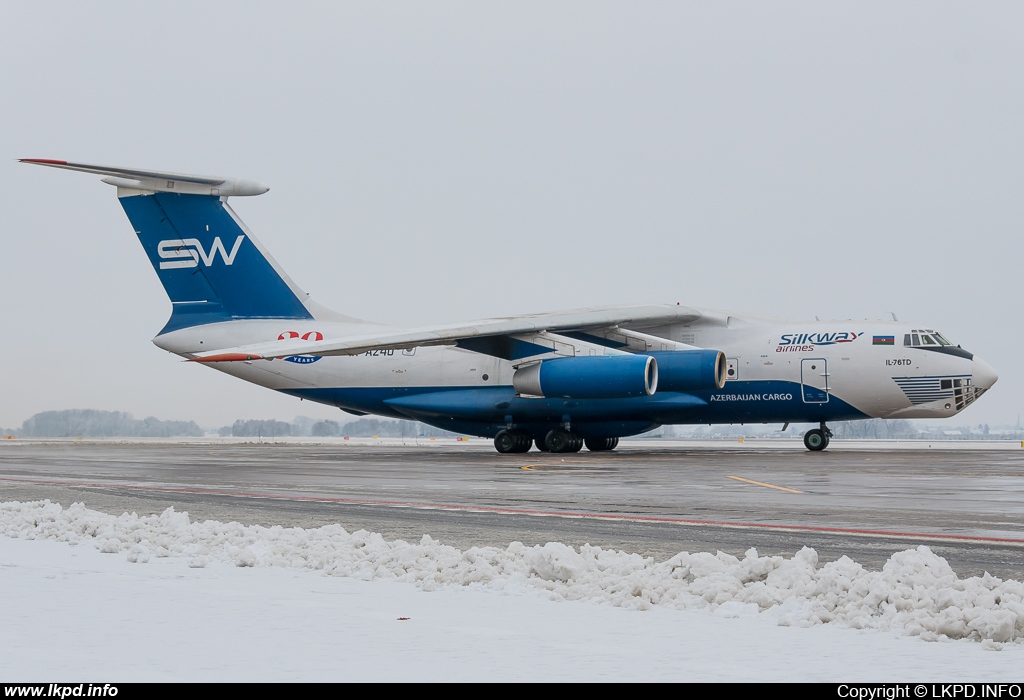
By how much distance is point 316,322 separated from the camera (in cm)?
2642

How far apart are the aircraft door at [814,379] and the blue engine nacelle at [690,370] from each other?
1914mm

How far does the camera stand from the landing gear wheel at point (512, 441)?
2486 centimetres

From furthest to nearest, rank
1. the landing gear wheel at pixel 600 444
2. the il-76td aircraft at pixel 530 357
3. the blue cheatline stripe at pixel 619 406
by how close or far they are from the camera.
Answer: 1. the landing gear wheel at pixel 600 444
2. the blue cheatline stripe at pixel 619 406
3. the il-76td aircraft at pixel 530 357

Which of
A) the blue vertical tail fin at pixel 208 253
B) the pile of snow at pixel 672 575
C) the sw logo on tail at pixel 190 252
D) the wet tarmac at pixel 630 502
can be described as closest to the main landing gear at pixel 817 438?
the wet tarmac at pixel 630 502

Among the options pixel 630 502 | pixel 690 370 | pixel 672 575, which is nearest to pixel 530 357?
pixel 690 370

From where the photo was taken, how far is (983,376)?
2261 centimetres

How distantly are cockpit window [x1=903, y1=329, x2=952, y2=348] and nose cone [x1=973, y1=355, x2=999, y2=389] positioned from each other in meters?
0.82

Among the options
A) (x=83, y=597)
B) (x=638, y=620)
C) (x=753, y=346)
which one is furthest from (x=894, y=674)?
(x=753, y=346)

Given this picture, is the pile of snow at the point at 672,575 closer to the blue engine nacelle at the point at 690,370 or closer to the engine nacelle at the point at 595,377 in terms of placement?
the engine nacelle at the point at 595,377

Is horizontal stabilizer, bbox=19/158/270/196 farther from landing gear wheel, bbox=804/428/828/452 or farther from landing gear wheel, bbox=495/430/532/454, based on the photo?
landing gear wheel, bbox=804/428/828/452

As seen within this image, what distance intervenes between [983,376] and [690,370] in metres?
6.52

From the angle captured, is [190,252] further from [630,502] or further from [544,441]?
[630,502]

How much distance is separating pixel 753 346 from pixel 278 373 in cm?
1181

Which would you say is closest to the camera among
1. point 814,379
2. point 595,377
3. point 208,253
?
point 595,377
